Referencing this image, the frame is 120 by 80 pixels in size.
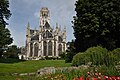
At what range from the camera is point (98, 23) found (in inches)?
1772

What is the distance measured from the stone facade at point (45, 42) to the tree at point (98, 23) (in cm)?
8762

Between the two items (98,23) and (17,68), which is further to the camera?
(98,23)

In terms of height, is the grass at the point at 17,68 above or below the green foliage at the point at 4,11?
below

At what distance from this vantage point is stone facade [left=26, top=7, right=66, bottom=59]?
450 ft

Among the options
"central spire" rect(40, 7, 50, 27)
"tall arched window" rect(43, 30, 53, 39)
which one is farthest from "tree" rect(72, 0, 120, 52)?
"central spire" rect(40, 7, 50, 27)

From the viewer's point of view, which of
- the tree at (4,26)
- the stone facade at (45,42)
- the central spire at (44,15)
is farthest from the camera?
the central spire at (44,15)

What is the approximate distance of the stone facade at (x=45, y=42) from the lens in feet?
450

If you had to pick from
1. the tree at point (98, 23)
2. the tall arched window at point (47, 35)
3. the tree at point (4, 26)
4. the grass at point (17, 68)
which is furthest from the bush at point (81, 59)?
the tall arched window at point (47, 35)

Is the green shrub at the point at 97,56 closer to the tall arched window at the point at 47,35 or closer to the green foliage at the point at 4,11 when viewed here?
the green foliage at the point at 4,11

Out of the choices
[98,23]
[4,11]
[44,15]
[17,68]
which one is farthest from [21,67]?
[44,15]

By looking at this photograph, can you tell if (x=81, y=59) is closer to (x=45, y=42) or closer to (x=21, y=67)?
(x=21, y=67)

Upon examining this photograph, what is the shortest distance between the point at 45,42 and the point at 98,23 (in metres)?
96.5

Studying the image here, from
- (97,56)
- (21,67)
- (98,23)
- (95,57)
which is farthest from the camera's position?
(98,23)

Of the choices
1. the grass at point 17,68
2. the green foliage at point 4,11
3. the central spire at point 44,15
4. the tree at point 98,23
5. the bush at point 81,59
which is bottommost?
the grass at point 17,68
